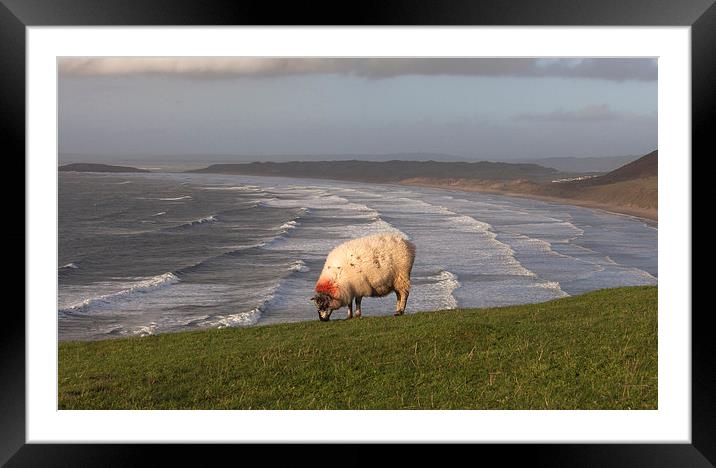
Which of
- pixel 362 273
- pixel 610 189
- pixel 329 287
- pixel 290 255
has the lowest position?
pixel 290 255

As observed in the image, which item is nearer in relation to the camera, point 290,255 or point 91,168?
point 290,255

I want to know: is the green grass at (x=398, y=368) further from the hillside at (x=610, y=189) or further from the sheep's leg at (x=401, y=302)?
the hillside at (x=610, y=189)

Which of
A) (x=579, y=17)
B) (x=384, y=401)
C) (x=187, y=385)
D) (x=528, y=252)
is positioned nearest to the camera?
(x=579, y=17)

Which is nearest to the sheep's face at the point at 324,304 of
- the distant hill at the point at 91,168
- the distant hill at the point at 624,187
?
the distant hill at the point at 624,187

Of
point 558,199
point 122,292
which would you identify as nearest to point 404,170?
point 558,199

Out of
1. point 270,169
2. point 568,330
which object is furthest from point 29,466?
point 270,169

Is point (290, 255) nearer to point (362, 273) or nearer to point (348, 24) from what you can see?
point (362, 273)

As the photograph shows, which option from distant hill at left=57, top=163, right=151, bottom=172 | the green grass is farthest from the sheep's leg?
distant hill at left=57, top=163, right=151, bottom=172

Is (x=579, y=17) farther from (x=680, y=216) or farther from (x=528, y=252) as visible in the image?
(x=528, y=252)
